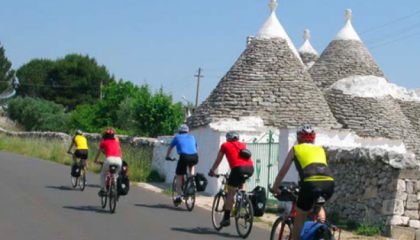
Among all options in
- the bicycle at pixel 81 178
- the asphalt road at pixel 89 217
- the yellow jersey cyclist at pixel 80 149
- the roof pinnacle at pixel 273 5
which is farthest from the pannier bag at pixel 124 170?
the roof pinnacle at pixel 273 5

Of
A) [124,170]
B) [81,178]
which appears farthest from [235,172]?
[81,178]

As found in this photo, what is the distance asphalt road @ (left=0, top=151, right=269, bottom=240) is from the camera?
9.92 meters

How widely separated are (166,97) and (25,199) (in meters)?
18.7

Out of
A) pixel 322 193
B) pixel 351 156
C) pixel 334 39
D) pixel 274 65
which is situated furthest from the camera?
pixel 334 39

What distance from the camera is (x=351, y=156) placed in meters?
12.5

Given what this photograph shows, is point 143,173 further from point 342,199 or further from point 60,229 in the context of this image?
point 60,229

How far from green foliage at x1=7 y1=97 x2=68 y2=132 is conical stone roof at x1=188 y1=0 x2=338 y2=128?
41409 millimetres

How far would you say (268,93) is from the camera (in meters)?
22.7

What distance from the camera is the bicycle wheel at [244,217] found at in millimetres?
10000

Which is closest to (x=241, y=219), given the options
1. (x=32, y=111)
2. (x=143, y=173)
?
(x=143, y=173)

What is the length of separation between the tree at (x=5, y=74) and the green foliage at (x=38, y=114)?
363 inches

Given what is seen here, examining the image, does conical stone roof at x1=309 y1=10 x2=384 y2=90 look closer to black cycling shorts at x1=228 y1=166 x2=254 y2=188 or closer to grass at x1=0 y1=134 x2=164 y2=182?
grass at x1=0 y1=134 x2=164 y2=182

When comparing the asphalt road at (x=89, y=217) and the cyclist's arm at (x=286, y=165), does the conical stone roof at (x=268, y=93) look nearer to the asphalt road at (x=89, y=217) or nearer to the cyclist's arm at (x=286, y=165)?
the asphalt road at (x=89, y=217)

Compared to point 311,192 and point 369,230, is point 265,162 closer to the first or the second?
point 369,230
